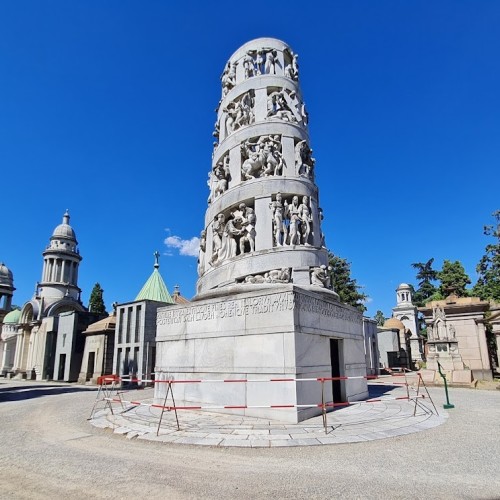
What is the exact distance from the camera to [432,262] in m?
77.6

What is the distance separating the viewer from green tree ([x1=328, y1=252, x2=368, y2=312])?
42000 mm

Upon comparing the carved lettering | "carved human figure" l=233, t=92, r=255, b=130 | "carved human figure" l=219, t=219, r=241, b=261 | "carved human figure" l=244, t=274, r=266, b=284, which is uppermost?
"carved human figure" l=233, t=92, r=255, b=130

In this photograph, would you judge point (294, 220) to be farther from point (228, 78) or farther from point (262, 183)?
point (228, 78)

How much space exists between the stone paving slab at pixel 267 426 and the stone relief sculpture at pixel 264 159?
9087 millimetres

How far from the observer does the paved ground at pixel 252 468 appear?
4.55m

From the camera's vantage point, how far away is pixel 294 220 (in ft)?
44.8

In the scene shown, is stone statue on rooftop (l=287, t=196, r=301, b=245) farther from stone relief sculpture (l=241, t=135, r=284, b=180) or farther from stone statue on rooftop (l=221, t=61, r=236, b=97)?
stone statue on rooftop (l=221, t=61, r=236, b=97)

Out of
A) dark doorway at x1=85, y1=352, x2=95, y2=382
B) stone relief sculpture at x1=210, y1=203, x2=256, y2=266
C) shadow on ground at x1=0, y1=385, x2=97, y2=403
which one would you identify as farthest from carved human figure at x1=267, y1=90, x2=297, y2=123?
dark doorway at x1=85, y1=352, x2=95, y2=382

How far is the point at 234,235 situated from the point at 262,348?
5.44 meters

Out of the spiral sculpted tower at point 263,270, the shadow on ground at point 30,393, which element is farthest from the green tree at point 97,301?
the spiral sculpted tower at point 263,270

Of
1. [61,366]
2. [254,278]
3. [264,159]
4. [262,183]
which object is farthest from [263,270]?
[61,366]

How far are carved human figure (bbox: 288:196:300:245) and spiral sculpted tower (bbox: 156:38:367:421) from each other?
0.04 meters

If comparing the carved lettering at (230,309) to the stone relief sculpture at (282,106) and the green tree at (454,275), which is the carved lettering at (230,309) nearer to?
the stone relief sculpture at (282,106)

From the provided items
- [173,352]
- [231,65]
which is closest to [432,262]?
[231,65]
